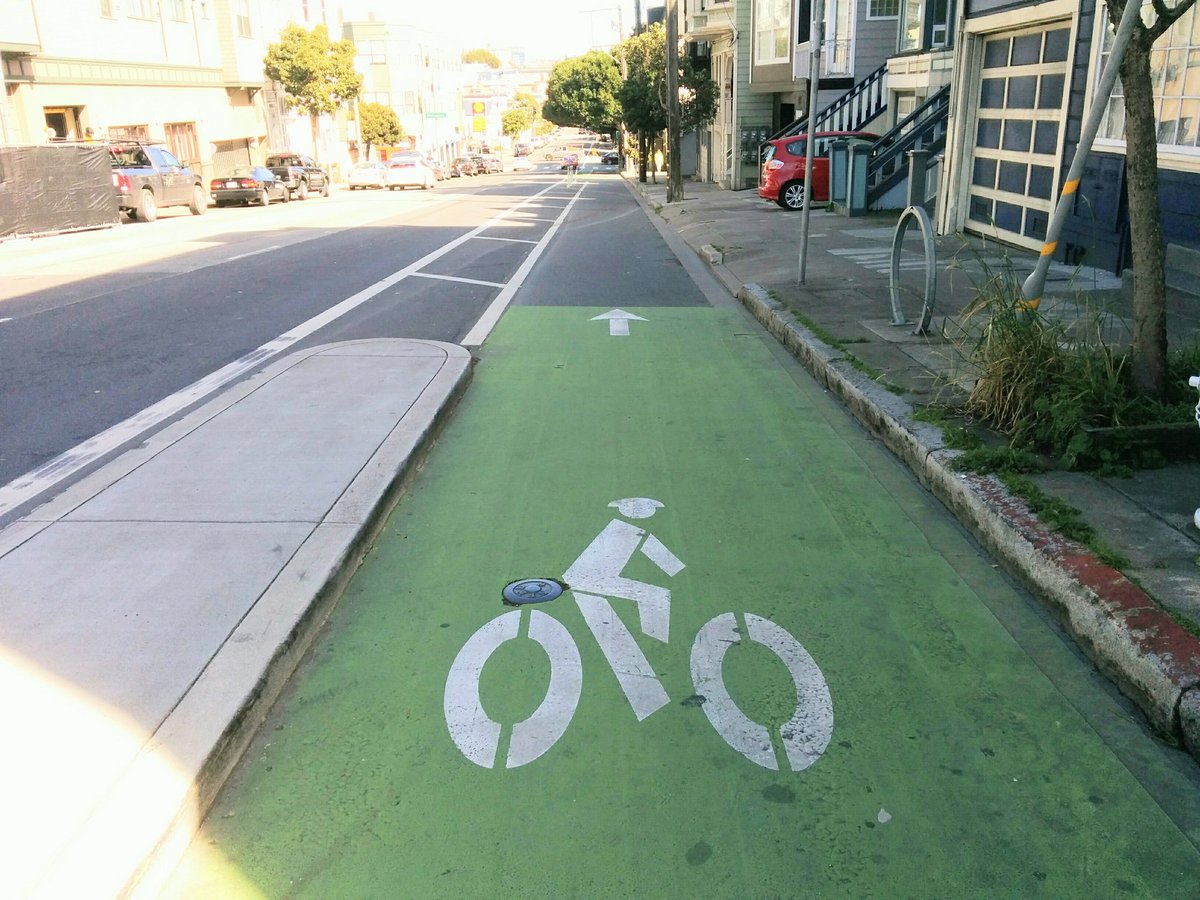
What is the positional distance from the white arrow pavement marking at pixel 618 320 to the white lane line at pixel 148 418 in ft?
4.66

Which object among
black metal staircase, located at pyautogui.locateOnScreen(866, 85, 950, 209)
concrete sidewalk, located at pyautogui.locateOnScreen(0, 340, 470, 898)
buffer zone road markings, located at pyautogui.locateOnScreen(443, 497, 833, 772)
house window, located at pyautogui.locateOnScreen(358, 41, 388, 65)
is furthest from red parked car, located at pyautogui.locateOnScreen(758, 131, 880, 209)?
house window, located at pyautogui.locateOnScreen(358, 41, 388, 65)

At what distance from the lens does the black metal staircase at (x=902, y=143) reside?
2070 cm

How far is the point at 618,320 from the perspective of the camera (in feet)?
36.9

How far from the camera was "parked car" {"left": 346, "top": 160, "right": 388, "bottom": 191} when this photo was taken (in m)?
47.6

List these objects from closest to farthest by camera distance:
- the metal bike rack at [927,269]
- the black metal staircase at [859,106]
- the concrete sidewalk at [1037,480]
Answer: the concrete sidewalk at [1037,480], the metal bike rack at [927,269], the black metal staircase at [859,106]

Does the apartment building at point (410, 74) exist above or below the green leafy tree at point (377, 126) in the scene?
above

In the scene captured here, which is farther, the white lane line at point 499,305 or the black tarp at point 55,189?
the black tarp at point 55,189

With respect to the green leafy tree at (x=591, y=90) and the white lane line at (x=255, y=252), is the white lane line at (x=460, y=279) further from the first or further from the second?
the green leafy tree at (x=591, y=90)

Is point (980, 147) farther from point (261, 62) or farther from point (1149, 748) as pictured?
point (261, 62)

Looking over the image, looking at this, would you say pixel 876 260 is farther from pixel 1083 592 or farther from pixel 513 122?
pixel 513 122

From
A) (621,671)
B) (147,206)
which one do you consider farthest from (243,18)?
(621,671)

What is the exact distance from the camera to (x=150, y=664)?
3732 mm

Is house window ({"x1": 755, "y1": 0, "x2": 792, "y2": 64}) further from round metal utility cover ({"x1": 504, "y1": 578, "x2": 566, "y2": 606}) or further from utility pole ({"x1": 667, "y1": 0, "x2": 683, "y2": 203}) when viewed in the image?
round metal utility cover ({"x1": 504, "y1": 578, "x2": 566, "y2": 606})

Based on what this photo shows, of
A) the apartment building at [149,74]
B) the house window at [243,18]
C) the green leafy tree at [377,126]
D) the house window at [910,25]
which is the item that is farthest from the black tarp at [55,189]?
the green leafy tree at [377,126]
